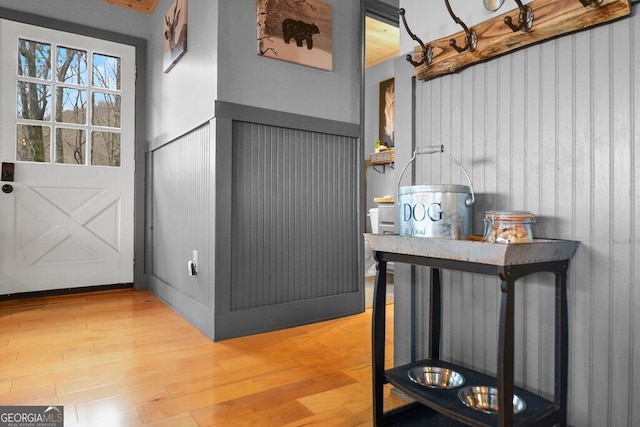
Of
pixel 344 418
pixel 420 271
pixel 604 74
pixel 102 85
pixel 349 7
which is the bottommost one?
pixel 344 418

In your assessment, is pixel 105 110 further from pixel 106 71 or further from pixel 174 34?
pixel 174 34

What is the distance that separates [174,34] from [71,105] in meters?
1.15

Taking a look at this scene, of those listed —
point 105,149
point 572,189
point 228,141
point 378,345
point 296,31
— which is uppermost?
point 296,31

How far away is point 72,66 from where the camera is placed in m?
3.38

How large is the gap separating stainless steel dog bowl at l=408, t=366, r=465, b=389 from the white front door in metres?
2.95

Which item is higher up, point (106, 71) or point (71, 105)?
point (106, 71)

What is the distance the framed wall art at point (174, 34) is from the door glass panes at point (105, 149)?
85cm

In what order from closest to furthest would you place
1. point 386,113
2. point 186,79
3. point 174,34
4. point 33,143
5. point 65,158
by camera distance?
1. point 186,79
2. point 174,34
3. point 33,143
4. point 65,158
5. point 386,113

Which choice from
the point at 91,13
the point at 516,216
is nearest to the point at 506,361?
the point at 516,216

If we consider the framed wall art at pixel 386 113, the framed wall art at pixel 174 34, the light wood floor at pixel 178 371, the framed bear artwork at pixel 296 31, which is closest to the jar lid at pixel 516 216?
the light wood floor at pixel 178 371

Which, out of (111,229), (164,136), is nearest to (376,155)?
(164,136)

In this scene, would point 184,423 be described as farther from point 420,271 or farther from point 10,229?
point 10,229

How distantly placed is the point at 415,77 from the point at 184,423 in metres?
1.49

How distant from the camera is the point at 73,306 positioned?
300 centimetres
